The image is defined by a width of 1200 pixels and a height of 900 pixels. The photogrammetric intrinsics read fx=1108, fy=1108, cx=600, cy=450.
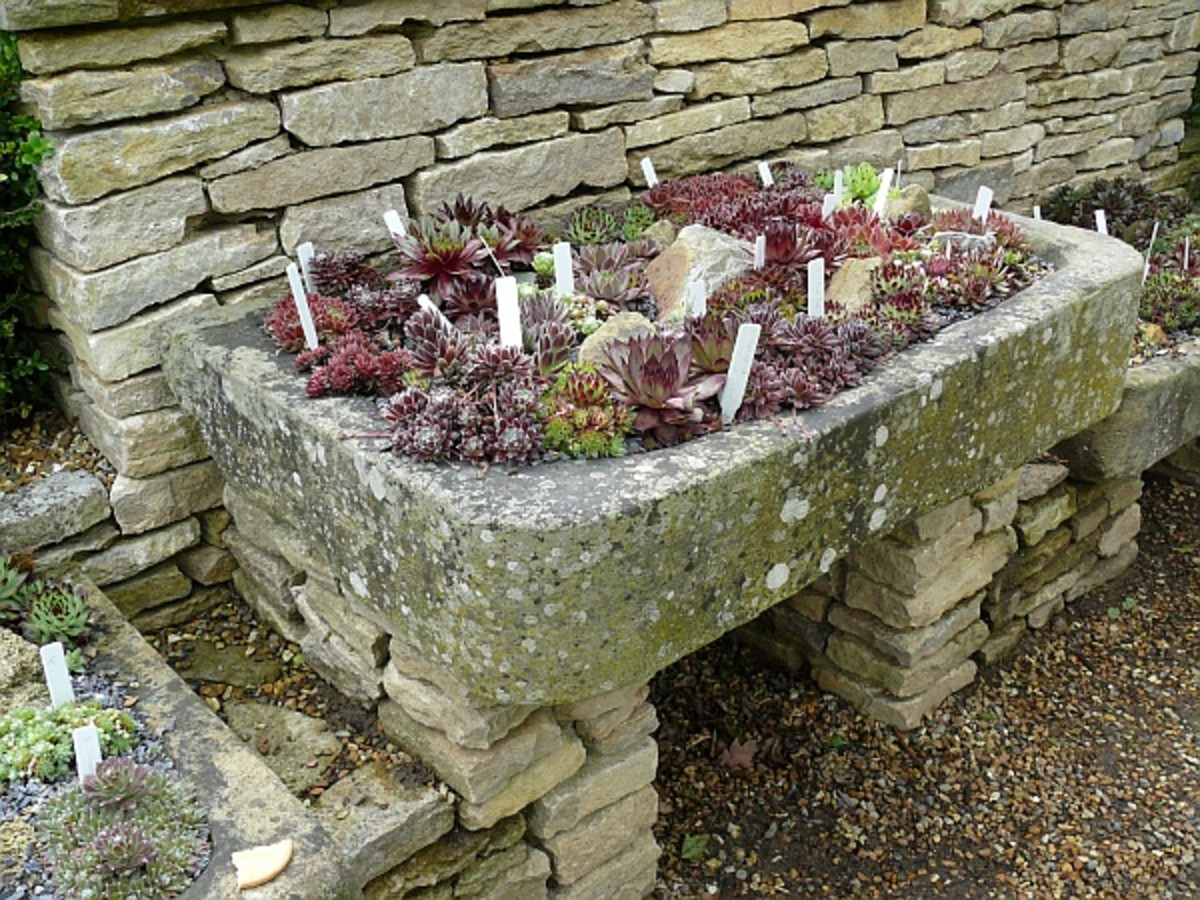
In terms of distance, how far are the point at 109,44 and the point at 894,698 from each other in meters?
3.01

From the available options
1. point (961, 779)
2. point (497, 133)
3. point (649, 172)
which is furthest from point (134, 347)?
point (961, 779)

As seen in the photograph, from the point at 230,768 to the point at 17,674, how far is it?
56cm

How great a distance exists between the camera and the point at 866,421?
2.48 metres

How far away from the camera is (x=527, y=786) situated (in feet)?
8.68

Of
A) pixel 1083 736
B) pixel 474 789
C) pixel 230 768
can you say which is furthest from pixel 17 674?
pixel 1083 736

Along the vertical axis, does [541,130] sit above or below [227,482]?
above

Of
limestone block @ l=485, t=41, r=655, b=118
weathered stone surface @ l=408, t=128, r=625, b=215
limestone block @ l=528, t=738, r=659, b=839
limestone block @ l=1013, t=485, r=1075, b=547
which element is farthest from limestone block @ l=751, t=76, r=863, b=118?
limestone block @ l=528, t=738, r=659, b=839

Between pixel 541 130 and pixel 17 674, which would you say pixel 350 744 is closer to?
pixel 17 674

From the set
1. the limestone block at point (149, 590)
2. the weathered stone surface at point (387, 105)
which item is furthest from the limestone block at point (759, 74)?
the limestone block at point (149, 590)

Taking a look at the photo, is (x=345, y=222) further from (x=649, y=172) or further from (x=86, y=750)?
(x=86, y=750)

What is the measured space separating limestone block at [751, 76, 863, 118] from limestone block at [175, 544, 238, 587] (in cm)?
246

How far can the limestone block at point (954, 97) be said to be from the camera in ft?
15.1

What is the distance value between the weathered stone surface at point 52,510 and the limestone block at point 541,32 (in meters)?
1.54

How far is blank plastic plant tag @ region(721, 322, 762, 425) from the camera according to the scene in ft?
7.71
